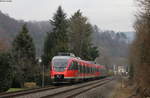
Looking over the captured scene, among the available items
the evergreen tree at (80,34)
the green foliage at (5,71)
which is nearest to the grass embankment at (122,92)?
the green foliage at (5,71)

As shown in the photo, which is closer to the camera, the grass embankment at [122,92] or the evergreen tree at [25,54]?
the grass embankment at [122,92]

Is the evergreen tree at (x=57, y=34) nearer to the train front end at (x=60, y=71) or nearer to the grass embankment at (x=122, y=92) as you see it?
the train front end at (x=60, y=71)

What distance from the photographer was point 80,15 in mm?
97125

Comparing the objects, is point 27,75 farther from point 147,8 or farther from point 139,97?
point 147,8

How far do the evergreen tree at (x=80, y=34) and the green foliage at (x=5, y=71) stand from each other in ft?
205

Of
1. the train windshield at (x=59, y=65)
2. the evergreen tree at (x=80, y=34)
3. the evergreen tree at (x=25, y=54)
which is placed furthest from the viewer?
the evergreen tree at (x=80, y=34)

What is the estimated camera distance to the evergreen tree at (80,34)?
9427 cm

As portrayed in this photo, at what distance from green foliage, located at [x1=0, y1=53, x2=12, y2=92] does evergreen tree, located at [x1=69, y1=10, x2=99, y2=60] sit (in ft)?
205

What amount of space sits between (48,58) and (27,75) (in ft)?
69.8

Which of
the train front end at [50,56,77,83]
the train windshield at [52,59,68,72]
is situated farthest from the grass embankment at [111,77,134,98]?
the train windshield at [52,59,68,72]

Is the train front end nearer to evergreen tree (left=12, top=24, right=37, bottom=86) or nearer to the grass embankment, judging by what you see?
the grass embankment

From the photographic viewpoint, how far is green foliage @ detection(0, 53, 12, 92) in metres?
28.8

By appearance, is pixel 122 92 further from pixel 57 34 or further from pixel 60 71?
pixel 57 34

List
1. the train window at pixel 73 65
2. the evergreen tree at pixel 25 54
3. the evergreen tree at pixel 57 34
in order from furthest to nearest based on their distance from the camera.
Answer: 1. the evergreen tree at pixel 57 34
2. the evergreen tree at pixel 25 54
3. the train window at pixel 73 65
